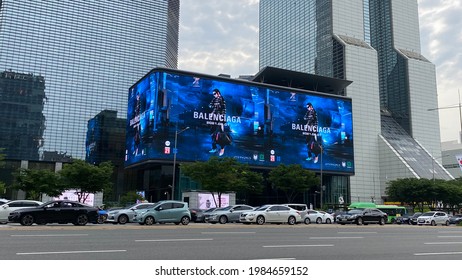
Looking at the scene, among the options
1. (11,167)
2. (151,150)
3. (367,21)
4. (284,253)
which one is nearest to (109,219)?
(284,253)

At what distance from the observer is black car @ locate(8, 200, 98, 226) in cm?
2244

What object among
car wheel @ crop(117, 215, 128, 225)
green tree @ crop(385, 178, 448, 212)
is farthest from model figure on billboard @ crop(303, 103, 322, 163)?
car wheel @ crop(117, 215, 128, 225)

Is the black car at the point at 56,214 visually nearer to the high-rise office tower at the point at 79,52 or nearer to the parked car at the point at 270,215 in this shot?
the parked car at the point at 270,215

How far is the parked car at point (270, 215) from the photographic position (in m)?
29.0

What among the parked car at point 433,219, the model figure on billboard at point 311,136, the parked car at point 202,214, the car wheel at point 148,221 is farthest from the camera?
the model figure on billboard at point 311,136

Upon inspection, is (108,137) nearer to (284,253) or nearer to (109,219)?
(109,219)

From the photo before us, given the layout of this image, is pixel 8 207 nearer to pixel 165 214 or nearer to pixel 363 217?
pixel 165 214

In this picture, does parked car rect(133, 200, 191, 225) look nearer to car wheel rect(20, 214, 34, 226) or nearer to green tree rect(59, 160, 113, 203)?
car wheel rect(20, 214, 34, 226)

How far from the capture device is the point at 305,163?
85.9 m

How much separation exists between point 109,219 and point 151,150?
4401 centimetres

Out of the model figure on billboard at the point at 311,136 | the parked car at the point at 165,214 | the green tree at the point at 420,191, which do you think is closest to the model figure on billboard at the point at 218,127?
the model figure on billboard at the point at 311,136

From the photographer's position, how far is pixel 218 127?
78438 millimetres

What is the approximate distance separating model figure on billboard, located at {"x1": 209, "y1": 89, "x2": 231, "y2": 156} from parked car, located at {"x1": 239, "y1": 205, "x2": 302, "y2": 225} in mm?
46981

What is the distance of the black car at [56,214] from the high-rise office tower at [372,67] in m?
78.2
